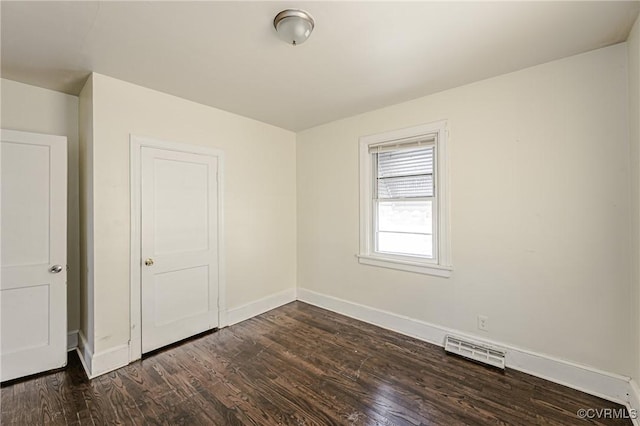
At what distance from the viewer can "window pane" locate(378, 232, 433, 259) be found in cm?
305

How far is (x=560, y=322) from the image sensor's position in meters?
2.22

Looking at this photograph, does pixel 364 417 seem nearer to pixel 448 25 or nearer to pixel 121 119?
pixel 448 25

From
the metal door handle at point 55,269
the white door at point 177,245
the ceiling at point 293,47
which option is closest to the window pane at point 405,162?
the ceiling at point 293,47

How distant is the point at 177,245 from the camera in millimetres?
2932

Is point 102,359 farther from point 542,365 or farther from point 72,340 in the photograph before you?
point 542,365

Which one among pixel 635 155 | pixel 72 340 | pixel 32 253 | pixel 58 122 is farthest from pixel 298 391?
pixel 58 122

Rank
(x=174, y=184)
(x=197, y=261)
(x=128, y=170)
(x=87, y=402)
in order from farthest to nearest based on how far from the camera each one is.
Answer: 1. (x=197, y=261)
2. (x=174, y=184)
3. (x=128, y=170)
4. (x=87, y=402)

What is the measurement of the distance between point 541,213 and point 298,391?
2.46 meters

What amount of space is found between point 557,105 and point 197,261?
3.69 meters

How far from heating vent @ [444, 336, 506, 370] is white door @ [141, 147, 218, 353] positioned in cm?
258

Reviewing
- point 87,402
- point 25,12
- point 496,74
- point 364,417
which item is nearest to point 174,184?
point 25,12

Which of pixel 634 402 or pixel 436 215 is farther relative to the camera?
pixel 436 215

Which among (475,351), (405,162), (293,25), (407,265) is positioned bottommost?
(475,351)

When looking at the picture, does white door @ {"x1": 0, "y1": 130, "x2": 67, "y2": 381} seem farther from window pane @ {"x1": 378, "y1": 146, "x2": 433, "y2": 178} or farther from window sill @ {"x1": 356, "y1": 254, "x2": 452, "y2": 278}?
window pane @ {"x1": 378, "y1": 146, "x2": 433, "y2": 178}
